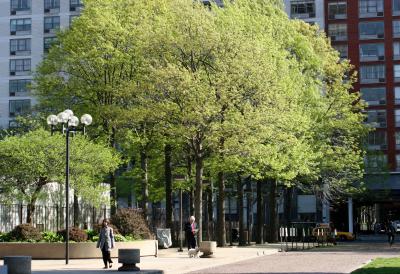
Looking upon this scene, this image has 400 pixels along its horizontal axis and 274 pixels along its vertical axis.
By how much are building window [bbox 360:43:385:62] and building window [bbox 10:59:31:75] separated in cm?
4390

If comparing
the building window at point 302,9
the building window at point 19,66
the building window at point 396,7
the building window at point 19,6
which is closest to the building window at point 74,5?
the building window at point 19,6

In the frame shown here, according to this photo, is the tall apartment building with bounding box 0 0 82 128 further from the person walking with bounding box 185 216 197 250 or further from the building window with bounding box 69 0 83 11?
the person walking with bounding box 185 216 197 250

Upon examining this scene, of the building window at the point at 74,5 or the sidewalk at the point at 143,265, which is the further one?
the building window at the point at 74,5

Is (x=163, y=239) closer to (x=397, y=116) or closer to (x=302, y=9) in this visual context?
(x=302, y=9)

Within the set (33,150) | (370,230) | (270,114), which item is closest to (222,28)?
(270,114)

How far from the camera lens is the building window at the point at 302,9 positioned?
9375 cm

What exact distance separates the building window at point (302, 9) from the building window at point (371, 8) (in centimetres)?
704

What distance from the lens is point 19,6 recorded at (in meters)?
98.0

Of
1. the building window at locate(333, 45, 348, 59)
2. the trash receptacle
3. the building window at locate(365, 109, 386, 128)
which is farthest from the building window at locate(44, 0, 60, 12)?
the trash receptacle

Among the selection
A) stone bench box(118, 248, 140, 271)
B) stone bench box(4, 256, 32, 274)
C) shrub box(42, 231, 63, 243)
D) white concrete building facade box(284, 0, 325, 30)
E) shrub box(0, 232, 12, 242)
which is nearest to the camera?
stone bench box(4, 256, 32, 274)

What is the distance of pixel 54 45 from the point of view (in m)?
48.3

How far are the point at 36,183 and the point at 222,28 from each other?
12.9 m

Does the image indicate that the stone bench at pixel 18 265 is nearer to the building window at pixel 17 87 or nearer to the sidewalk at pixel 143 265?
the sidewalk at pixel 143 265

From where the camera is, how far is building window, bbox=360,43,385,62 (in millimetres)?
95562
